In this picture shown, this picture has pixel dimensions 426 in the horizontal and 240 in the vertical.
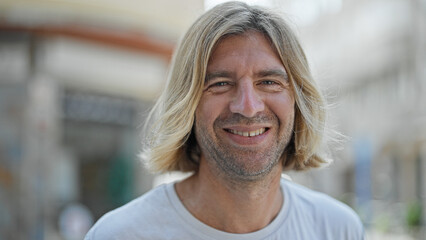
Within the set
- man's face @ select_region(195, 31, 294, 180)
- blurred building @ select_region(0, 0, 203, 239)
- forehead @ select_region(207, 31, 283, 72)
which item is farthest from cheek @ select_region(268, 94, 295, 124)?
blurred building @ select_region(0, 0, 203, 239)

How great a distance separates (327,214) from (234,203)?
0.51 m

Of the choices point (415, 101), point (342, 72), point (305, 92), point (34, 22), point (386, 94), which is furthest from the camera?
point (342, 72)

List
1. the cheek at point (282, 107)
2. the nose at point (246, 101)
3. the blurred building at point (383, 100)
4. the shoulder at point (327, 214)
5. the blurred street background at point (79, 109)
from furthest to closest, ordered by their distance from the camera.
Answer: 1. the blurred building at point (383, 100)
2. the blurred street background at point (79, 109)
3. the shoulder at point (327, 214)
4. the cheek at point (282, 107)
5. the nose at point (246, 101)

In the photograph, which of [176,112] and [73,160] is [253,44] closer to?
[176,112]

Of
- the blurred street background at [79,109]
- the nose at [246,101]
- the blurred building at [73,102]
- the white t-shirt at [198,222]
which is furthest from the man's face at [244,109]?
the blurred building at [73,102]

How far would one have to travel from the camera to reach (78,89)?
403 inches

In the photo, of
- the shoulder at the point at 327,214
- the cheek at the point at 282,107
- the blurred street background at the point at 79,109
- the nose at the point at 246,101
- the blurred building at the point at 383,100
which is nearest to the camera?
the nose at the point at 246,101

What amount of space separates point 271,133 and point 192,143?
49 cm

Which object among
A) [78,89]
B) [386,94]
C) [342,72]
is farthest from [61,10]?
[342,72]

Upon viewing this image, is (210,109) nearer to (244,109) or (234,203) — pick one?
(244,109)

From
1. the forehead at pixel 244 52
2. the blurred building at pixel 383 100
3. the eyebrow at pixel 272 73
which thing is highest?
the forehead at pixel 244 52

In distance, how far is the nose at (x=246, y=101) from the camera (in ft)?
7.29

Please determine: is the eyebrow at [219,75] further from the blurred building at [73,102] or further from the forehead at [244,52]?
the blurred building at [73,102]

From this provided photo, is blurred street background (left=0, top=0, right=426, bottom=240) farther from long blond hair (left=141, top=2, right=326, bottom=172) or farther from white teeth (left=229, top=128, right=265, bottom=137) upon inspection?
white teeth (left=229, top=128, right=265, bottom=137)
